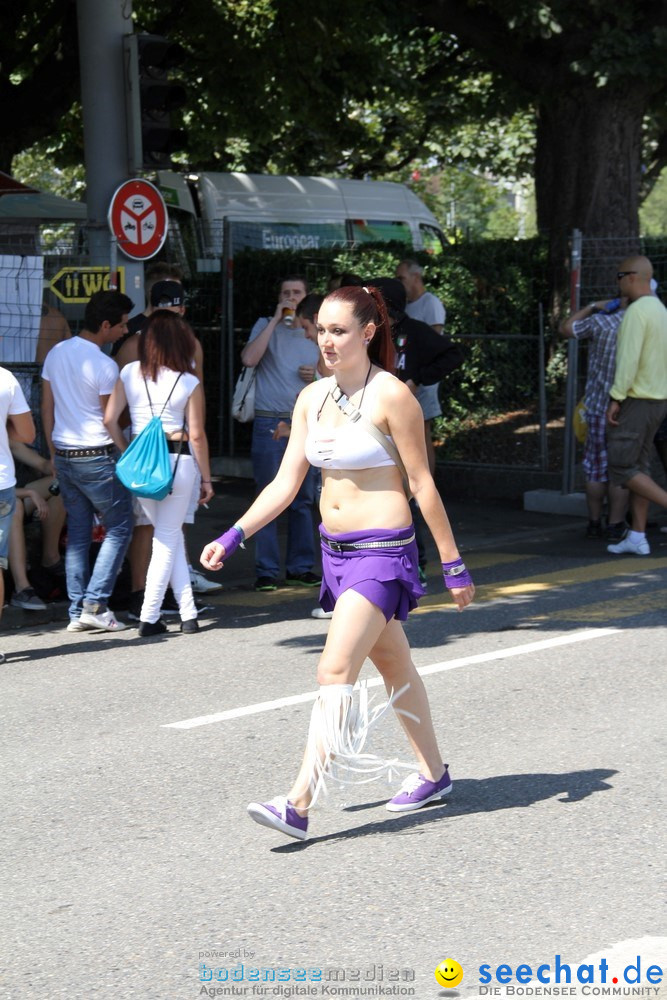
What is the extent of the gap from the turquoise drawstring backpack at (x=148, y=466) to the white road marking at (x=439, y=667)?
1.67 m

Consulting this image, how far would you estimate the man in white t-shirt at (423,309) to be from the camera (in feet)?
34.9

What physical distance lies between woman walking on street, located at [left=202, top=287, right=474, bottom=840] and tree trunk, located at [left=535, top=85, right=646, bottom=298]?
36.9 ft

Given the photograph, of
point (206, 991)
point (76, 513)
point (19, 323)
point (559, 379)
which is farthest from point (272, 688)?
point (559, 379)

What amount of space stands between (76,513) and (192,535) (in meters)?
3.22

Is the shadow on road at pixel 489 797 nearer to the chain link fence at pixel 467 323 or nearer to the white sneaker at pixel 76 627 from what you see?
the white sneaker at pixel 76 627

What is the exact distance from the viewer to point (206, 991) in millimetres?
3750

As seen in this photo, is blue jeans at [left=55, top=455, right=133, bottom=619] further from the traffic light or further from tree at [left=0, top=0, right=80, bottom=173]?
tree at [left=0, top=0, right=80, bottom=173]

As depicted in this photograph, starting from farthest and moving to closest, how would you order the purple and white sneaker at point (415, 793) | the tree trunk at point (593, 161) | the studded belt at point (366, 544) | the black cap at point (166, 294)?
the tree trunk at point (593, 161), the black cap at point (166, 294), the purple and white sneaker at point (415, 793), the studded belt at point (366, 544)

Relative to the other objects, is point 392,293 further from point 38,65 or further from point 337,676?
point 38,65

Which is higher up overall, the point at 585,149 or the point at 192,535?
the point at 585,149

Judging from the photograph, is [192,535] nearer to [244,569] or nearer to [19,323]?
[244,569]

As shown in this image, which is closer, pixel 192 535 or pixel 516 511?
pixel 192 535

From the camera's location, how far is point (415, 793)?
516 cm

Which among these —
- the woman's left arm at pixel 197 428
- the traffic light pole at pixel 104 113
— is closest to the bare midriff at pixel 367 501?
the woman's left arm at pixel 197 428
